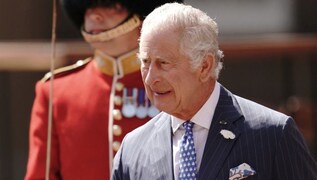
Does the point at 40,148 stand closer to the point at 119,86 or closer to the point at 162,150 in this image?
the point at 119,86

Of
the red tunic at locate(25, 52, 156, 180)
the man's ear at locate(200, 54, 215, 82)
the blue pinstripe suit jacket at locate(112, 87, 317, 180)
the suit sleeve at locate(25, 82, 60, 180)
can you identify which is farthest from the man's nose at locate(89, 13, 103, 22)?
the man's ear at locate(200, 54, 215, 82)

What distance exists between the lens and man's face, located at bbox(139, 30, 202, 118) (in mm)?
4145

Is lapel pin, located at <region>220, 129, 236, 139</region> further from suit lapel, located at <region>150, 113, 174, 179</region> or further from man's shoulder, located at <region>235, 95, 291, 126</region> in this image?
suit lapel, located at <region>150, 113, 174, 179</region>

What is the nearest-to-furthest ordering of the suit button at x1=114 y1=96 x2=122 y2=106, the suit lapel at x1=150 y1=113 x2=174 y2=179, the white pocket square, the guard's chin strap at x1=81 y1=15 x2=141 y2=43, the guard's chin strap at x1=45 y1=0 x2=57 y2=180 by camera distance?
the white pocket square, the suit lapel at x1=150 y1=113 x2=174 y2=179, the guard's chin strap at x1=45 y1=0 x2=57 y2=180, the guard's chin strap at x1=81 y1=15 x2=141 y2=43, the suit button at x1=114 y1=96 x2=122 y2=106

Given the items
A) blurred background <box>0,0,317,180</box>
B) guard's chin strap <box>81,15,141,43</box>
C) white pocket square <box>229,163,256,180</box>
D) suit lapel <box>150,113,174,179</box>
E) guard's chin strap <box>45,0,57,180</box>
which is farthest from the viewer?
blurred background <box>0,0,317,180</box>

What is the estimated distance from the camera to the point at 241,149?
4.17m

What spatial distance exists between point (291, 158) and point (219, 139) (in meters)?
0.26

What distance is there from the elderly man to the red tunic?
93cm

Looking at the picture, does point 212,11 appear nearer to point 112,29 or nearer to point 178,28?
point 112,29

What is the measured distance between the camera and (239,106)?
4297 mm

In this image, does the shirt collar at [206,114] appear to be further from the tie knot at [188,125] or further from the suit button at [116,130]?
the suit button at [116,130]

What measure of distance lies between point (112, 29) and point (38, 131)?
1.70ft

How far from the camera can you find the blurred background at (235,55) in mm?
8805

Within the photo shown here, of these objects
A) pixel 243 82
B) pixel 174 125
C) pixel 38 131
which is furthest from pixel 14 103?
pixel 174 125
